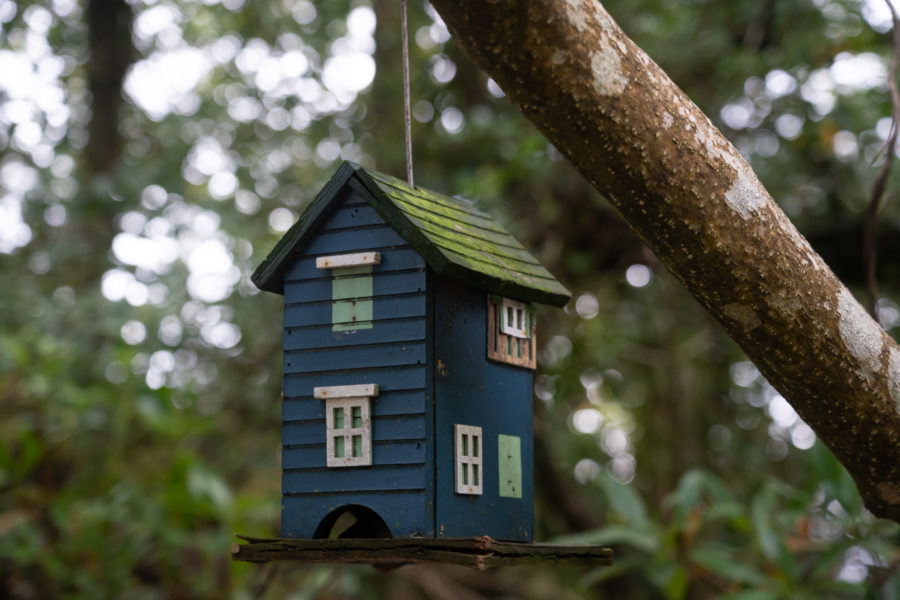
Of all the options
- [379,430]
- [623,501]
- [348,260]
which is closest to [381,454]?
[379,430]

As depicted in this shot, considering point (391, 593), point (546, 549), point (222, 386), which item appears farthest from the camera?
point (391, 593)

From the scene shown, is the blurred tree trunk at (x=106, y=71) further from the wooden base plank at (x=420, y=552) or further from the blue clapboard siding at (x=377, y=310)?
the wooden base plank at (x=420, y=552)

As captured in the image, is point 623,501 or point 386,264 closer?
point 386,264

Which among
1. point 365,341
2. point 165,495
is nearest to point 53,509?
point 165,495

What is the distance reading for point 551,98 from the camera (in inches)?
55.4

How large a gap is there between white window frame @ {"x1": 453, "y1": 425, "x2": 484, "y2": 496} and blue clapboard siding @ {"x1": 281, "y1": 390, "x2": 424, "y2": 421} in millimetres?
122

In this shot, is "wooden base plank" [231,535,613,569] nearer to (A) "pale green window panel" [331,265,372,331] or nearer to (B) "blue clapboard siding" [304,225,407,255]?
(A) "pale green window panel" [331,265,372,331]

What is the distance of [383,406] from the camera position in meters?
1.77

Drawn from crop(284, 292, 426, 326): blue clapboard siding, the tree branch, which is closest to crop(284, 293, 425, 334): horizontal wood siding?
crop(284, 292, 426, 326): blue clapboard siding

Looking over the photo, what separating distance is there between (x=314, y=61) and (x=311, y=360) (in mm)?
3778

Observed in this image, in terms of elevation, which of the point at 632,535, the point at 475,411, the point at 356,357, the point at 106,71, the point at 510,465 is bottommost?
the point at 632,535

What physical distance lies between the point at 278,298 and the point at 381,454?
9.49ft

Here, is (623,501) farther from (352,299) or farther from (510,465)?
(352,299)

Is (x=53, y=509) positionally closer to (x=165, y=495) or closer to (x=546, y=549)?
(x=165, y=495)
